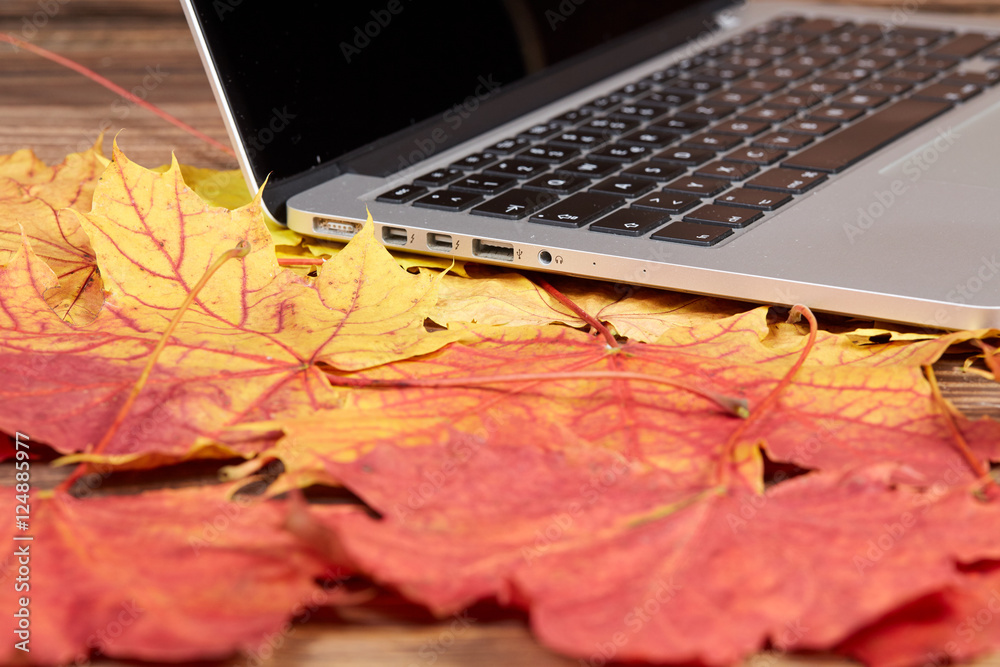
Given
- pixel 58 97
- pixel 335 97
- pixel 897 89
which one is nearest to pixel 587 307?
pixel 335 97

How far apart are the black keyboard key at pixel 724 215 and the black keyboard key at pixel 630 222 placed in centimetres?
2

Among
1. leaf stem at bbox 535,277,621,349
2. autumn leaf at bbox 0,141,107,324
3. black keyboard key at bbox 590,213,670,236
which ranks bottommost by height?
leaf stem at bbox 535,277,621,349

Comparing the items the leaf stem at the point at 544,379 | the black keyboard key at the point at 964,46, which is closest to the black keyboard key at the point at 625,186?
the leaf stem at the point at 544,379

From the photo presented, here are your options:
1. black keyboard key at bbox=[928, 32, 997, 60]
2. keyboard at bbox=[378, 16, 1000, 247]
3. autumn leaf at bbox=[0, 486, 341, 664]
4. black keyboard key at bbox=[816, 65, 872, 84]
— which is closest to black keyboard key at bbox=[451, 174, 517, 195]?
keyboard at bbox=[378, 16, 1000, 247]

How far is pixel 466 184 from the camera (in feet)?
2.19

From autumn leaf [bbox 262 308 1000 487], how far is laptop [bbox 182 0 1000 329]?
0.04 meters

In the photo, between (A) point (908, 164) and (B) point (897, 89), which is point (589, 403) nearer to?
(A) point (908, 164)

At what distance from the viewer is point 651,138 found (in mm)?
771

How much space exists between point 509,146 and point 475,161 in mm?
46

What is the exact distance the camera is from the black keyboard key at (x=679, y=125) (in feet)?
2.60

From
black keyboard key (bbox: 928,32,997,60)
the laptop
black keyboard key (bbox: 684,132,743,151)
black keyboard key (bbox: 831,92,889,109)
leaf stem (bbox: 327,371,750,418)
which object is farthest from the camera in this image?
black keyboard key (bbox: 928,32,997,60)

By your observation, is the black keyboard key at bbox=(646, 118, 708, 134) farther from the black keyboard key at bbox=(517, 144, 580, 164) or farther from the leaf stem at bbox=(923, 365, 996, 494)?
the leaf stem at bbox=(923, 365, 996, 494)

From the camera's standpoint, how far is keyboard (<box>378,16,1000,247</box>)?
0.62 meters

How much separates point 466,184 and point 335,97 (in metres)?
0.12
